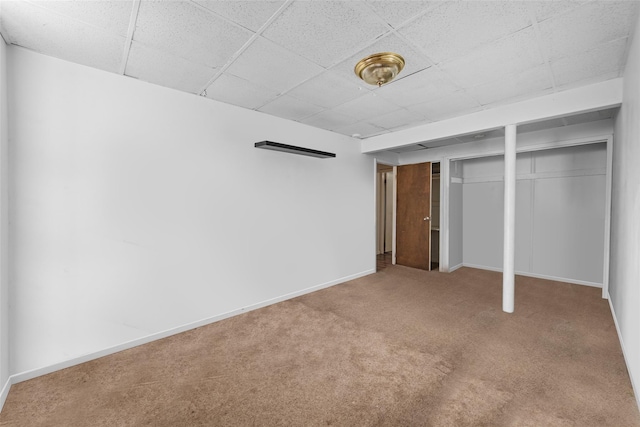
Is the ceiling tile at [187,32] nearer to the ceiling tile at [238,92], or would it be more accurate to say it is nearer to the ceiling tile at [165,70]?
the ceiling tile at [165,70]

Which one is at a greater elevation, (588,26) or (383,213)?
(588,26)

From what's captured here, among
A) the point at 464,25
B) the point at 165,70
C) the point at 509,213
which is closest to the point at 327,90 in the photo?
the point at 464,25

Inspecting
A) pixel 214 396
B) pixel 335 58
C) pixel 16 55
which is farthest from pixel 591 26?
pixel 16 55

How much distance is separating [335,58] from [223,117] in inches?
65.8

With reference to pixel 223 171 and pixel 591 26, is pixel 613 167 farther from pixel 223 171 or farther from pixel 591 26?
pixel 223 171

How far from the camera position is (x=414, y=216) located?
5.93m

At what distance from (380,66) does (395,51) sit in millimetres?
156

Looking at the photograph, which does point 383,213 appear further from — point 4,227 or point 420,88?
point 4,227

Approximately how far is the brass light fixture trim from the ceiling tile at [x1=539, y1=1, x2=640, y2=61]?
102cm

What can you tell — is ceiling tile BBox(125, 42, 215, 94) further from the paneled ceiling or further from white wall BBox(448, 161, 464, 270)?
white wall BBox(448, 161, 464, 270)

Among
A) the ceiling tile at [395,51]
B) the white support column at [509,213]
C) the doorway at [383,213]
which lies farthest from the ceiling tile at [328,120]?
the doorway at [383,213]

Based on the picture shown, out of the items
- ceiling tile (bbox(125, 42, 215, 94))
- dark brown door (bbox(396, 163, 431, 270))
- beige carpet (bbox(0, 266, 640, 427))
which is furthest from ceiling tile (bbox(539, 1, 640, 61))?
dark brown door (bbox(396, 163, 431, 270))

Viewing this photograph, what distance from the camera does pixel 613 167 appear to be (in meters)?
3.72

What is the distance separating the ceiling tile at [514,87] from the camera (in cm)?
270
